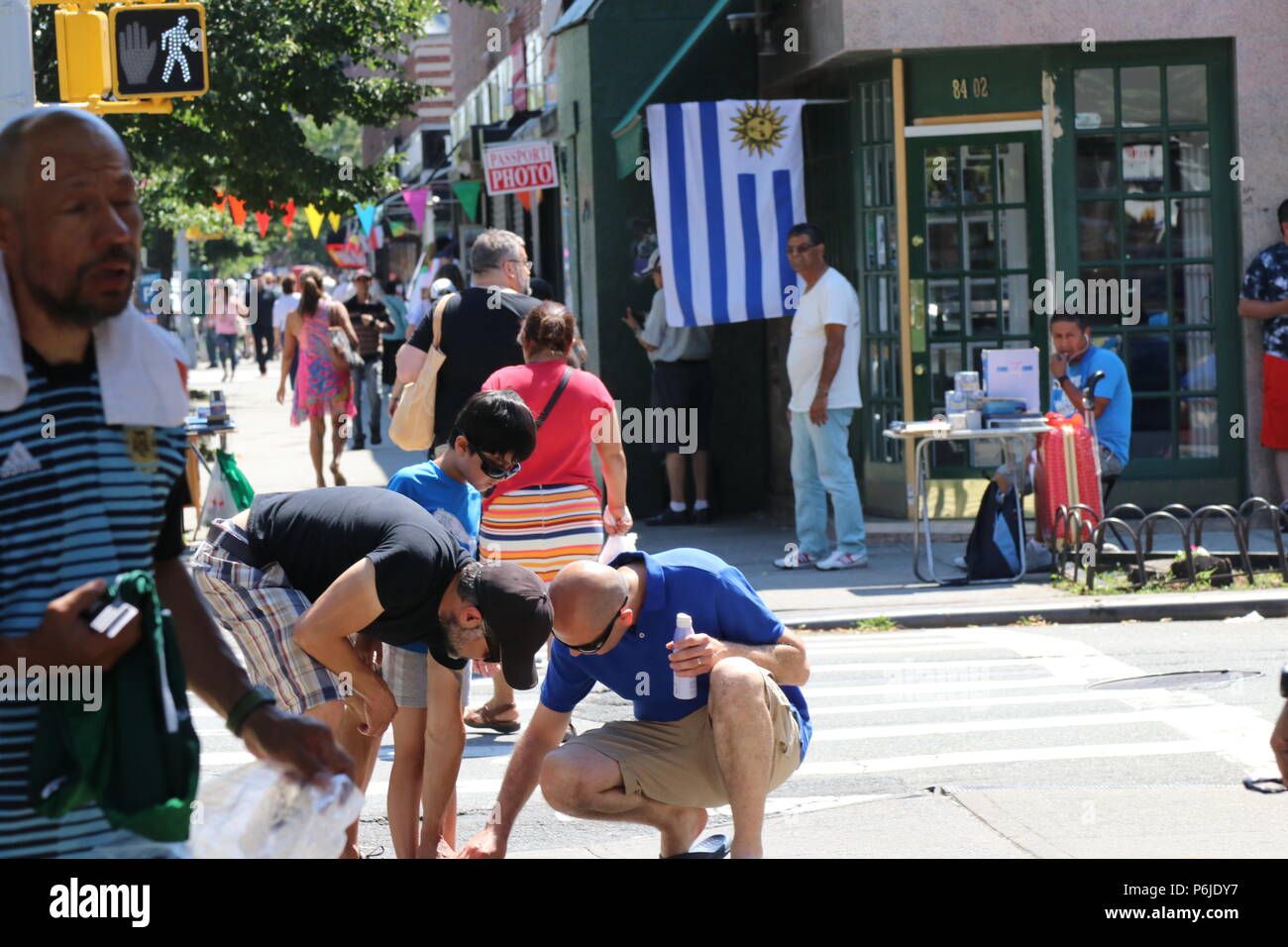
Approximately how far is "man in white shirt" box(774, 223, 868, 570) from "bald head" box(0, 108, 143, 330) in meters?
9.12

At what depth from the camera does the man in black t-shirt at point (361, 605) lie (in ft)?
15.8

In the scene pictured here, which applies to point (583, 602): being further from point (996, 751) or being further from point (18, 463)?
point (996, 751)

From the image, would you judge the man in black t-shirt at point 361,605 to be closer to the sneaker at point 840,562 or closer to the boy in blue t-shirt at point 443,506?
the boy in blue t-shirt at point 443,506

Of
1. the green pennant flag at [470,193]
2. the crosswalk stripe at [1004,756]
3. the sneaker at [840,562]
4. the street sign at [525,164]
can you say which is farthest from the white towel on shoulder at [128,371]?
the green pennant flag at [470,193]

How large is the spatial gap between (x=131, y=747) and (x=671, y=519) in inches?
473

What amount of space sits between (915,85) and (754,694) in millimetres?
8863

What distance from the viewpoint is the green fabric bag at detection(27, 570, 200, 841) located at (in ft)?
9.25

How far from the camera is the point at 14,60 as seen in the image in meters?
9.16

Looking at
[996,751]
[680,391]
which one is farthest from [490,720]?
[680,391]

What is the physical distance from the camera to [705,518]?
14.9 metres
